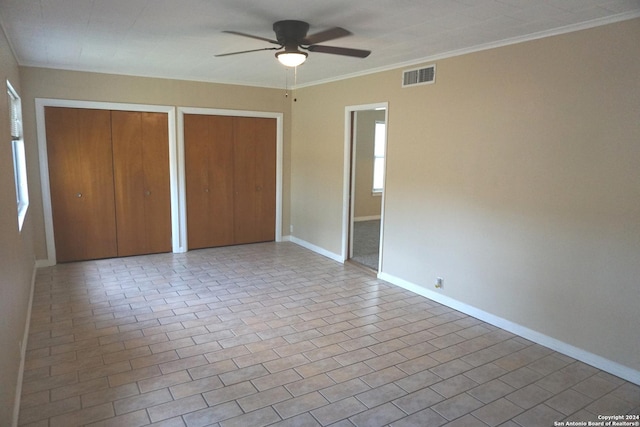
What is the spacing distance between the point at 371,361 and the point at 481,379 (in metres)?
0.79

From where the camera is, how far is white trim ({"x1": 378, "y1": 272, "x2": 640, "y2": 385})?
2984 millimetres

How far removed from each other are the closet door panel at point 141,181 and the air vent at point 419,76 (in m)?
3.46

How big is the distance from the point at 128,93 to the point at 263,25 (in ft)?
10.6

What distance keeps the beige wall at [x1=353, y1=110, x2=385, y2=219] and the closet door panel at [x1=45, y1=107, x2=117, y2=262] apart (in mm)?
4884

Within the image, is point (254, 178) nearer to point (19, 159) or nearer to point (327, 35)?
point (19, 159)

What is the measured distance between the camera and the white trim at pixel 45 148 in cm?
512

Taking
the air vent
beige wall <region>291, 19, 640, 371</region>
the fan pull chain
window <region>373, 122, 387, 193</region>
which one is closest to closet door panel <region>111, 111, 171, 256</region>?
the fan pull chain

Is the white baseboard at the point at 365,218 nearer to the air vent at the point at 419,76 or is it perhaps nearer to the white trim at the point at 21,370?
the air vent at the point at 419,76

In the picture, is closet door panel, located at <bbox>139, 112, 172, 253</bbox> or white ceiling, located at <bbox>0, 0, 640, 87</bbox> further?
closet door panel, located at <bbox>139, 112, 172, 253</bbox>

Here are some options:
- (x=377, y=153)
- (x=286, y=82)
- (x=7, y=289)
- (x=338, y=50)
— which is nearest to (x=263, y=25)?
(x=338, y=50)

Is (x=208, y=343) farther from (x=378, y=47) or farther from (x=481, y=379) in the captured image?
(x=378, y=47)

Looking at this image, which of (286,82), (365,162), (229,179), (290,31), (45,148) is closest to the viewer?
(290,31)

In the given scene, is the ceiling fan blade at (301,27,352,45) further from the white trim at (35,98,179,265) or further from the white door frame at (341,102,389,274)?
the white trim at (35,98,179,265)

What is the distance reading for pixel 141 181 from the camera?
19.2 feet
